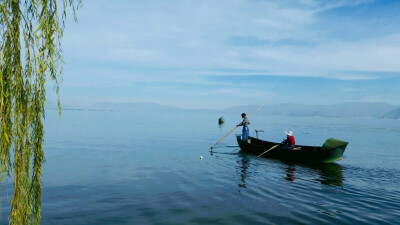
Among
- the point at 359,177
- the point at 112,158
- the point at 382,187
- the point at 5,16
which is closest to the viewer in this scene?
the point at 5,16

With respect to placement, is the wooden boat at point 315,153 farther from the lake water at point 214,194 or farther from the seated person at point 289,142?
the lake water at point 214,194

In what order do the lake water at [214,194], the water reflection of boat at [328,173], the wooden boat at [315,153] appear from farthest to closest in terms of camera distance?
the wooden boat at [315,153] < the water reflection of boat at [328,173] < the lake water at [214,194]

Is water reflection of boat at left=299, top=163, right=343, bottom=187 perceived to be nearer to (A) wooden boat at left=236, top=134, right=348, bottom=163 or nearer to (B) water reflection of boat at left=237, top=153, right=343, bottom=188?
(B) water reflection of boat at left=237, top=153, right=343, bottom=188

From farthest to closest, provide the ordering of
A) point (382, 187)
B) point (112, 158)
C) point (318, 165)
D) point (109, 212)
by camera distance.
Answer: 1. point (112, 158)
2. point (318, 165)
3. point (382, 187)
4. point (109, 212)

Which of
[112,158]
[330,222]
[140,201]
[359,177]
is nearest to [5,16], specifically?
[140,201]

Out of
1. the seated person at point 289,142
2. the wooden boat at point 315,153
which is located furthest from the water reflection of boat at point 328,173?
the seated person at point 289,142

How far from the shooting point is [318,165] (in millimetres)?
22938

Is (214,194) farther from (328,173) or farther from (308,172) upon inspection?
(328,173)

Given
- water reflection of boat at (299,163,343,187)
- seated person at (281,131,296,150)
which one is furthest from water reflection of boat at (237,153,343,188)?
seated person at (281,131,296,150)

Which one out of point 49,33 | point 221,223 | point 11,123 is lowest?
Result: point 221,223

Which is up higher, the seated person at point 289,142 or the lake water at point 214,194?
the seated person at point 289,142

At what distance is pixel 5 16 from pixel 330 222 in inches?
448

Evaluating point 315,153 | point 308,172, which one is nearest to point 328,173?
point 308,172

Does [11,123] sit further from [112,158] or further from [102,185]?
[112,158]
